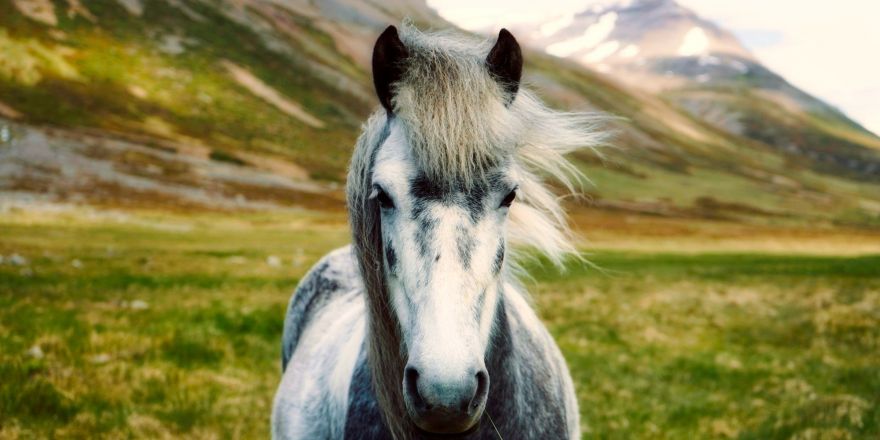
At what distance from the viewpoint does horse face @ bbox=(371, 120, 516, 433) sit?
2693mm

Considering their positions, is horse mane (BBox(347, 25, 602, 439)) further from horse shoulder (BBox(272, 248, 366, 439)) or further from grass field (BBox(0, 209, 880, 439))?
grass field (BBox(0, 209, 880, 439))

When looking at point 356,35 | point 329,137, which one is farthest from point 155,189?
point 356,35

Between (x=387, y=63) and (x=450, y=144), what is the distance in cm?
67

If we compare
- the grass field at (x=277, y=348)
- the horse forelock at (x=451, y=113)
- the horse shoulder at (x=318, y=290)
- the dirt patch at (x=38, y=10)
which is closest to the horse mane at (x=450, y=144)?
the horse forelock at (x=451, y=113)

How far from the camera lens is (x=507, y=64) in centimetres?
348

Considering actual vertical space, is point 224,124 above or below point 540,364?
below

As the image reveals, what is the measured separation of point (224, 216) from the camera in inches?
2131

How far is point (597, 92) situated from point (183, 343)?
655ft

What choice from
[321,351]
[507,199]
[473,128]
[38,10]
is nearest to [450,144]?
[473,128]

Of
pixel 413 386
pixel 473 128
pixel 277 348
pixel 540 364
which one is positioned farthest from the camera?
pixel 277 348

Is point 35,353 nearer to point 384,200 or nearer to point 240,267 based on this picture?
point 384,200

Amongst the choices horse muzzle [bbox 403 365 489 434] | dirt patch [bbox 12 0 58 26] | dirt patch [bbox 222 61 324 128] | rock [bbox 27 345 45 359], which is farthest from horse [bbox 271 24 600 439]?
dirt patch [bbox 12 0 58 26]

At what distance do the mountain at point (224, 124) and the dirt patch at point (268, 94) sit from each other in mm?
397

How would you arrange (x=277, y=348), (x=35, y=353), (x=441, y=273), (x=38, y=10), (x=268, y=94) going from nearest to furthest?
(x=441, y=273)
(x=35, y=353)
(x=277, y=348)
(x=38, y=10)
(x=268, y=94)
